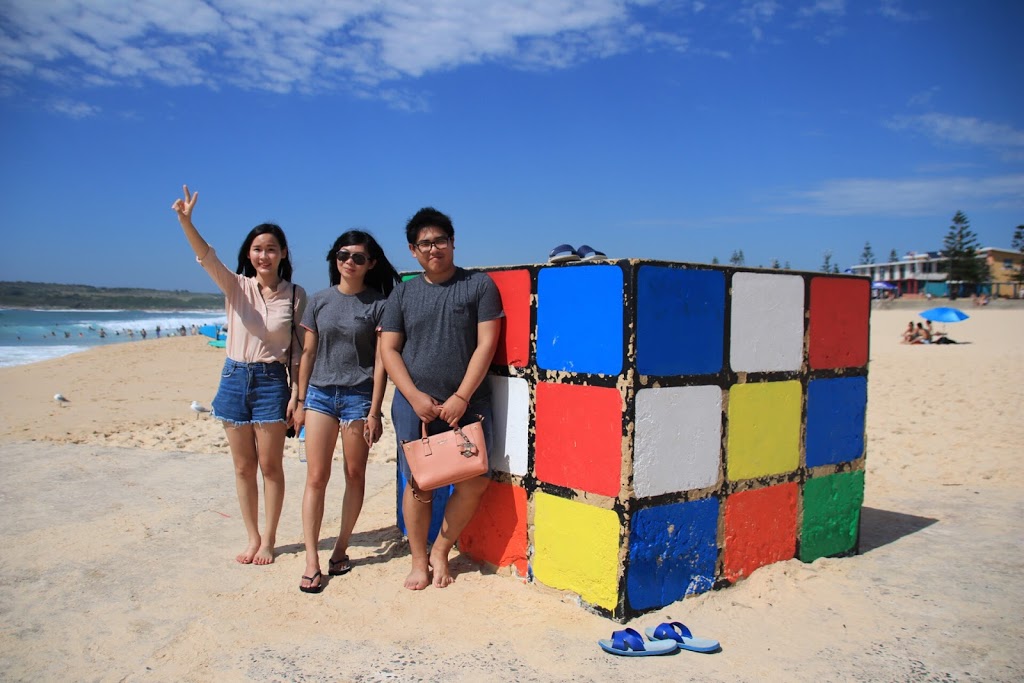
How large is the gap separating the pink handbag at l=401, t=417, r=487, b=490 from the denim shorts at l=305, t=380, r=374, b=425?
0.42m

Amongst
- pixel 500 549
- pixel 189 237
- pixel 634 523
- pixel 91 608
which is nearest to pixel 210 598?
pixel 91 608

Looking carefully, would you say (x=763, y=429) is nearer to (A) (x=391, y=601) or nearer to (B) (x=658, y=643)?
(B) (x=658, y=643)

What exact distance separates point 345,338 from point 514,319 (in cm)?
86

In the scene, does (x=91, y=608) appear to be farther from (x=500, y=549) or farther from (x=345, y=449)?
(x=500, y=549)

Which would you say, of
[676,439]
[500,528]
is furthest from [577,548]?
[676,439]

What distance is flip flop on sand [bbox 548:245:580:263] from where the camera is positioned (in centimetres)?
343

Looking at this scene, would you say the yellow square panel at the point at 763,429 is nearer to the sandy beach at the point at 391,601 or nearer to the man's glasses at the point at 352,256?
the sandy beach at the point at 391,601

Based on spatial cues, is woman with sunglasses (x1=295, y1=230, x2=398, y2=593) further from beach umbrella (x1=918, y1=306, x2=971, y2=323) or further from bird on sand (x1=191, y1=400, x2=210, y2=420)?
beach umbrella (x1=918, y1=306, x2=971, y2=323)

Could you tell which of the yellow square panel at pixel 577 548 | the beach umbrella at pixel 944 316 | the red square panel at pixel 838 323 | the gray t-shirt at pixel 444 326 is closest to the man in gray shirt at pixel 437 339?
the gray t-shirt at pixel 444 326

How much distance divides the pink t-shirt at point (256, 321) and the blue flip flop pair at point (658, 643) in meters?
2.09

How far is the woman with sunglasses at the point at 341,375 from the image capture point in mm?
3635

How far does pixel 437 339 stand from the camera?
134 inches

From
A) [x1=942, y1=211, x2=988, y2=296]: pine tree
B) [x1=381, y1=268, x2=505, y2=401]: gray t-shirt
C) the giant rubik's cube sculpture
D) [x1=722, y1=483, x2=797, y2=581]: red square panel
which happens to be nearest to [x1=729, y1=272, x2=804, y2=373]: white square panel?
the giant rubik's cube sculpture

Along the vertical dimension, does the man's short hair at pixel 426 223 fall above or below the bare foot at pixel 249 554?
above
